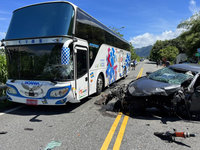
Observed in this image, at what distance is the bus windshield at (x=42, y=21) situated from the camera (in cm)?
466

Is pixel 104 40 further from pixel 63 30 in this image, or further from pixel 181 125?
pixel 181 125

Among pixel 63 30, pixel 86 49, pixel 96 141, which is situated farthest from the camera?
pixel 86 49

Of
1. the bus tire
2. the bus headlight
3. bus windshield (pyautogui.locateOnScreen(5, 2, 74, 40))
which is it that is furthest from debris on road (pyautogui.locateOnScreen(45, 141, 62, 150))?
the bus tire

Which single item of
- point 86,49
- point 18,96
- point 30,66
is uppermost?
point 86,49

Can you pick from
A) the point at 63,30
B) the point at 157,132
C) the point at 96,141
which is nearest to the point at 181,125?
the point at 157,132

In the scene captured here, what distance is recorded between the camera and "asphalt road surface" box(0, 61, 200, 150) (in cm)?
307

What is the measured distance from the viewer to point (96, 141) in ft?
10.5

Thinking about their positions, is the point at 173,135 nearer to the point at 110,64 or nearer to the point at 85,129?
the point at 85,129

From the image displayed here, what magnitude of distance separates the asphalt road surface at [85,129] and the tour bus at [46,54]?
0.56 metres

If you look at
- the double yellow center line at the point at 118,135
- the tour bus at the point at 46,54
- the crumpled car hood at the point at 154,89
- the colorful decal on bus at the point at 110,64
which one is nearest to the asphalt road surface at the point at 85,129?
the double yellow center line at the point at 118,135

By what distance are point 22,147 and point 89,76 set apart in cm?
357

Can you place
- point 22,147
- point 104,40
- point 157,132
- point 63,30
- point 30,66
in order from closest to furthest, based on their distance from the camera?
point 22,147
point 157,132
point 63,30
point 30,66
point 104,40

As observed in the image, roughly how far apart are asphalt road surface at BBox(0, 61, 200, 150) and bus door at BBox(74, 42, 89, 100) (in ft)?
2.36

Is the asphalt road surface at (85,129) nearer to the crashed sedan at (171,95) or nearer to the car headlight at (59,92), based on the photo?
the crashed sedan at (171,95)
